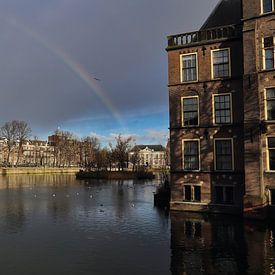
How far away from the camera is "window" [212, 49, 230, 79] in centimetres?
3161

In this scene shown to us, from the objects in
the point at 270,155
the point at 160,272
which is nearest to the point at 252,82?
the point at 270,155

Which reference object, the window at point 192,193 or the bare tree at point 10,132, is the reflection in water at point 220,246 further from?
the bare tree at point 10,132

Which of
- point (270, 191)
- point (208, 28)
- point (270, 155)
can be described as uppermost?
point (208, 28)

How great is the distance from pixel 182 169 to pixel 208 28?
1290 cm

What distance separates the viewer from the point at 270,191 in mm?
28094

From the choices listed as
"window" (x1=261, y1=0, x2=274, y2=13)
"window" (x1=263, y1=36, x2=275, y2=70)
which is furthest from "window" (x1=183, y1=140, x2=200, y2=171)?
"window" (x1=261, y1=0, x2=274, y2=13)

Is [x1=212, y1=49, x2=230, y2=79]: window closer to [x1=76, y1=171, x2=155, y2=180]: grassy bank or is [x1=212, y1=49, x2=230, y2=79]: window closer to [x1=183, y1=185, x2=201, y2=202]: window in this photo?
[x1=183, y1=185, x2=201, y2=202]: window

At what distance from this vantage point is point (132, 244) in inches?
862

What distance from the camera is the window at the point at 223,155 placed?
102 feet

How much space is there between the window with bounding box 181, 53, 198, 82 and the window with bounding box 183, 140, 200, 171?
559cm

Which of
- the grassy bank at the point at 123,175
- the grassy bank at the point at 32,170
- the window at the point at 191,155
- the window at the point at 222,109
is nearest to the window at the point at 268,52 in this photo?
the window at the point at 222,109

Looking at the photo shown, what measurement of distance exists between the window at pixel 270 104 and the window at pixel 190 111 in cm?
624

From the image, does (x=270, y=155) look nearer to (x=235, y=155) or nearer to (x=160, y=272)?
(x=235, y=155)

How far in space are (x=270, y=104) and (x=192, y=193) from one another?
9.88 m
